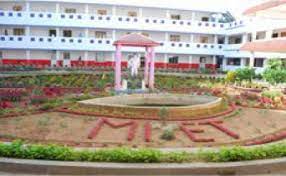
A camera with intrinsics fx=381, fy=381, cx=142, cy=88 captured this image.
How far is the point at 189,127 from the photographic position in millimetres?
12531

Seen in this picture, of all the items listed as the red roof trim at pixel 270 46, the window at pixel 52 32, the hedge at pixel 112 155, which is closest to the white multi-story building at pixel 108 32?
the window at pixel 52 32

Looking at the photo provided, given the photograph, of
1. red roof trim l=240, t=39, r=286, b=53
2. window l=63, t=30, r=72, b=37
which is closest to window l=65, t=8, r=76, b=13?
window l=63, t=30, r=72, b=37

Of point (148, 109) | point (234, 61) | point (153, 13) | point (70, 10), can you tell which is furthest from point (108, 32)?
point (148, 109)

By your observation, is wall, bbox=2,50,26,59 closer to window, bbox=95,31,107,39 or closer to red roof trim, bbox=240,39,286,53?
window, bbox=95,31,107,39

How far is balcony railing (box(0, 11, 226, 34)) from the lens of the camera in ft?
128

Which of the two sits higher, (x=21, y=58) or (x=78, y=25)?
(x=78, y=25)

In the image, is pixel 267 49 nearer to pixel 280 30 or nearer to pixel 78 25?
pixel 280 30

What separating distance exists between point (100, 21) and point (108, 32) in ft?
7.01

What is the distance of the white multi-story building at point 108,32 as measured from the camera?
39438 mm

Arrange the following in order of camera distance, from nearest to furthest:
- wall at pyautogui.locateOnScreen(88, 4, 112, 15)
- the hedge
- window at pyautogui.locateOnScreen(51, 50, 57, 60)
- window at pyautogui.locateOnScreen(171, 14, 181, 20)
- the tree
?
the hedge, the tree, window at pyautogui.locateOnScreen(51, 50, 57, 60), wall at pyautogui.locateOnScreen(88, 4, 112, 15), window at pyautogui.locateOnScreen(171, 14, 181, 20)

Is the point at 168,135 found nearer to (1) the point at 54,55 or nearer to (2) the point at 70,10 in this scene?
(1) the point at 54,55

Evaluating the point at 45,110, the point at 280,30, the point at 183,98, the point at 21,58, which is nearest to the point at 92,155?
Answer: the point at 45,110

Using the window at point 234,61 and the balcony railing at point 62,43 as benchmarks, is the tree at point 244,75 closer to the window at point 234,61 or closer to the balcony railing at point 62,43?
the balcony railing at point 62,43

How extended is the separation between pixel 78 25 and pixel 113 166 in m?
34.1
